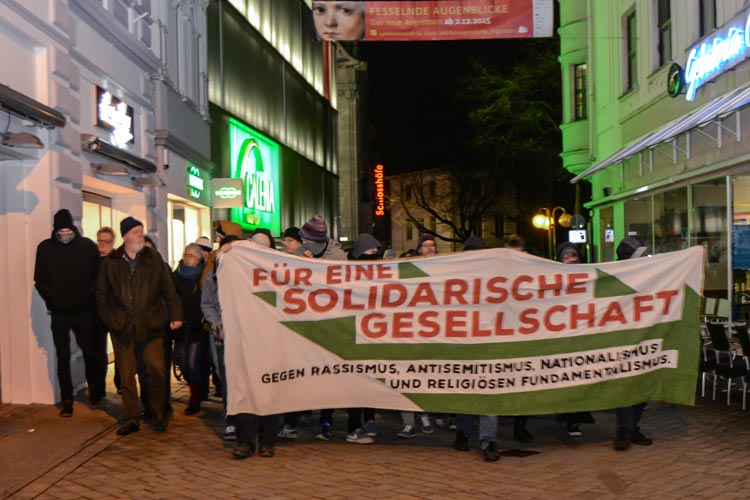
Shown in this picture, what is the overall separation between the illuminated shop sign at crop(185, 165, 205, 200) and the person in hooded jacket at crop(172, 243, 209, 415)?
28.2 ft

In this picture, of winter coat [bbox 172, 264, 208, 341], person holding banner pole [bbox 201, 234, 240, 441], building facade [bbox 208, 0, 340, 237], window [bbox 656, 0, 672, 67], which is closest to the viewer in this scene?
person holding banner pole [bbox 201, 234, 240, 441]

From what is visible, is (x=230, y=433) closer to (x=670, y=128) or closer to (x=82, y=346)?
(x=82, y=346)

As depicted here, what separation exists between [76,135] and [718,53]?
10230 mm

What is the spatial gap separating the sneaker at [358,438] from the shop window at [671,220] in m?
11.4

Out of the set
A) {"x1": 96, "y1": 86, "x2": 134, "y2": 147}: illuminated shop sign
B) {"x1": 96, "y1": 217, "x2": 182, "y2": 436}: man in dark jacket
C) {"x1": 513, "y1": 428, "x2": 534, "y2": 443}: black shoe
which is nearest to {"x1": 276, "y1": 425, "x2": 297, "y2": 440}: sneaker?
{"x1": 96, "y1": 217, "x2": 182, "y2": 436}: man in dark jacket

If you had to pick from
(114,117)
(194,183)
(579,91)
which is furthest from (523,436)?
(579,91)

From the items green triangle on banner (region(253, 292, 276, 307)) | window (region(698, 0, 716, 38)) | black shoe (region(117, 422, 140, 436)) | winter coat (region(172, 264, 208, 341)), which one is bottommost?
black shoe (region(117, 422, 140, 436))

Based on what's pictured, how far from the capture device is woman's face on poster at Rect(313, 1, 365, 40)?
47.7ft

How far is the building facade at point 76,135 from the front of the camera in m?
9.98

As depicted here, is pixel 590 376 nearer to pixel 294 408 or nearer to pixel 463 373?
pixel 463 373

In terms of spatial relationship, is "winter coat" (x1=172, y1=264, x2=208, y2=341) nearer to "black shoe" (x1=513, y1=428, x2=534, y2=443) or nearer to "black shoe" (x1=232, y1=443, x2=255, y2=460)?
"black shoe" (x1=232, y1=443, x2=255, y2=460)

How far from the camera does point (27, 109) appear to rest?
29.1 ft

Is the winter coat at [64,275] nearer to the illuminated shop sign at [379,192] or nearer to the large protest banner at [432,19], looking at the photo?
the large protest banner at [432,19]

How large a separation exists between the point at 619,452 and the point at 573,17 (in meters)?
23.6
